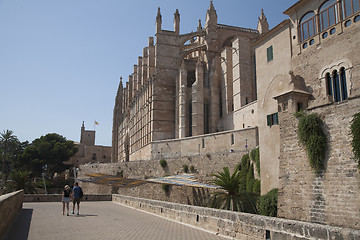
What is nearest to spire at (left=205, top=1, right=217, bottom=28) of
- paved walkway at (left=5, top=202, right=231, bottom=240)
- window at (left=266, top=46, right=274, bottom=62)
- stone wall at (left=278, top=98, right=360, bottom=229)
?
window at (left=266, top=46, right=274, bottom=62)

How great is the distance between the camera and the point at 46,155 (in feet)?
178

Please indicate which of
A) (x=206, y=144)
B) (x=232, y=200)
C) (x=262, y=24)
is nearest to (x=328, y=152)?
(x=232, y=200)

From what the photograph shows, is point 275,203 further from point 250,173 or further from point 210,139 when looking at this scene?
point 210,139

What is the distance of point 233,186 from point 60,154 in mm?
48797

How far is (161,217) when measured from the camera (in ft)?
37.5

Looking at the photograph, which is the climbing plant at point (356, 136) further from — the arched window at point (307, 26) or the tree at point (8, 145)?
the tree at point (8, 145)

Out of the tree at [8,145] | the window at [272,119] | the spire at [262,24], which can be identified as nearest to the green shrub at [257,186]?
the window at [272,119]

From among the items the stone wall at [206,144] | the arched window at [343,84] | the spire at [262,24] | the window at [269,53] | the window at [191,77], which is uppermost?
the spire at [262,24]

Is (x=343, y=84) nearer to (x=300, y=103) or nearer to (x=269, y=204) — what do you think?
(x=300, y=103)

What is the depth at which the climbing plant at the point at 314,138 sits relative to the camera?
10102mm

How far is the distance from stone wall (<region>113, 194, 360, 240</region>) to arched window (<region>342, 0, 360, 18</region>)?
892 centimetres

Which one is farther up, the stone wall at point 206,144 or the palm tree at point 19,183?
the stone wall at point 206,144

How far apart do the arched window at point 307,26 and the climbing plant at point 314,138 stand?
448 cm

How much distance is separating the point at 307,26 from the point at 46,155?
5041 centimetres
